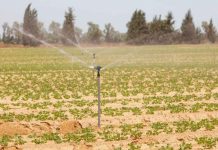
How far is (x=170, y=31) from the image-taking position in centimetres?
12050

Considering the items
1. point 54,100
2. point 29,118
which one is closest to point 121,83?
point 54,100

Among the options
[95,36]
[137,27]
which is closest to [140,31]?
[137,27]

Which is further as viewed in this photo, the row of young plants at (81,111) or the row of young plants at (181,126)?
the row of young plants at (81,111)

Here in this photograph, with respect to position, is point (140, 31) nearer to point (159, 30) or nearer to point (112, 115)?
point (159, 30)

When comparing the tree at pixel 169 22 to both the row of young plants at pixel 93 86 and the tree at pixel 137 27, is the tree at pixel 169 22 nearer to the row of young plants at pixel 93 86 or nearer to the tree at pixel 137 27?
the tree at pixel 137 27

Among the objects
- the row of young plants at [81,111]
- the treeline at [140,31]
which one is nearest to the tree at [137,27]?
the treeline at [140,31]

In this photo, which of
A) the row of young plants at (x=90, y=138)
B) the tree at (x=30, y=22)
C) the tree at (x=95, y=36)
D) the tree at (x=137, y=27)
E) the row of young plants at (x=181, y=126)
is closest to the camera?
the row of young plants at (x=90, y=138)

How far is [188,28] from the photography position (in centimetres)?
12094

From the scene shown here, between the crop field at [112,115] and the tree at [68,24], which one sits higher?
the tree at [68,24]

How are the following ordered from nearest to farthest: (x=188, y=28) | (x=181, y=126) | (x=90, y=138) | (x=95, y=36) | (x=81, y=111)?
(x=90, y=138) → (x=181, y=126) → (x=81, y=111) → (x=188, y=28) → (x=95, y=36)

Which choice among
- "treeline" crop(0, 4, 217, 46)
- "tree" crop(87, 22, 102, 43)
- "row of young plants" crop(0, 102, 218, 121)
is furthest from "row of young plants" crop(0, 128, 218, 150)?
"tree" crop(87, 22, 102, 43)

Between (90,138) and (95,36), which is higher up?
(95,36)

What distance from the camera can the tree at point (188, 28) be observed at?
395ft

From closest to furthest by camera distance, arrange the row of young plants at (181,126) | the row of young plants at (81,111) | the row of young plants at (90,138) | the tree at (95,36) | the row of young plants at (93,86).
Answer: the row of young plants at (90,138), the row of young plants at (181,126), the row of young plants at (81,111), the row of young plants at (93,86), the tree at (95,36)
